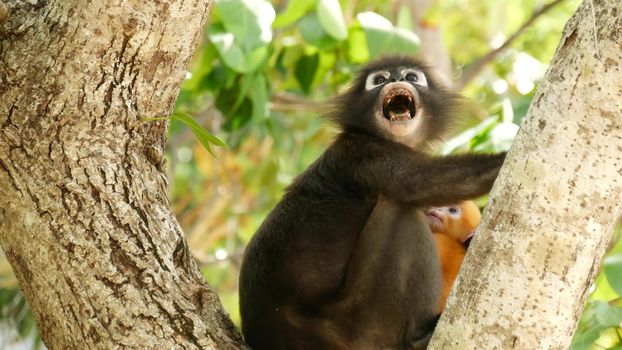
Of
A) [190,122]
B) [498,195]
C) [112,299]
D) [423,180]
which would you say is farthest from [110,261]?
[423,180]

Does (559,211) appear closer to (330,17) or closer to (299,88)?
(330,17)

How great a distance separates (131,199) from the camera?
3.49m

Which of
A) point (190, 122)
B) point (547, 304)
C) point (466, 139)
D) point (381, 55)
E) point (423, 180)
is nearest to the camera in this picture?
point (547, 304)

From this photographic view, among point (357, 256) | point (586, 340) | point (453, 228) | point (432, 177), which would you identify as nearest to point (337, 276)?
point (357, 256)

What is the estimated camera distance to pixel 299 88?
7105mm

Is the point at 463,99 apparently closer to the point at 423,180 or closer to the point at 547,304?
the point at 423,180

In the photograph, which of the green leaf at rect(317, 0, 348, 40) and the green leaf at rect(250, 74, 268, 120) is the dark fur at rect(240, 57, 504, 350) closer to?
the green leaf at rect(317, 0, 348, 40)

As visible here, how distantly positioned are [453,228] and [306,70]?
1852 mm

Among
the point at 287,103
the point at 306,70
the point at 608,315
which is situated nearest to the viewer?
the point at 608,315

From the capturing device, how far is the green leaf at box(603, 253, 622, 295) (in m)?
3.87

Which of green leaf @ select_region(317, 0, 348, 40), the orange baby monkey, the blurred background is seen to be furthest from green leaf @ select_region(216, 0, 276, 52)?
the orange baby monkey

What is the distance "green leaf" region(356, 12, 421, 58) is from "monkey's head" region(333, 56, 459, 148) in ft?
0.38

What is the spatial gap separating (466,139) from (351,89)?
2.41 feet

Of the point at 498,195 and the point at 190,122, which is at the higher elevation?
the point at 190,122
